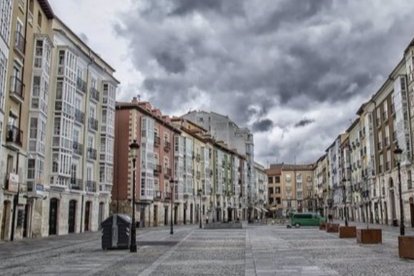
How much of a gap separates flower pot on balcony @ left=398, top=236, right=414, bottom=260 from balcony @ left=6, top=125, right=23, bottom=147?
22.2 m

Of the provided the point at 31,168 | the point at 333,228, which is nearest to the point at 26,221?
the point at 31,168

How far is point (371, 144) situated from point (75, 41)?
4082 centimetres

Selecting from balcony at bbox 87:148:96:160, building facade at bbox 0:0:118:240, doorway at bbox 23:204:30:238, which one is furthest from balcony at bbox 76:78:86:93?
doorway at bbox 23:204:30:238

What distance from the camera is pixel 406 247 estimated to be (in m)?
17.1

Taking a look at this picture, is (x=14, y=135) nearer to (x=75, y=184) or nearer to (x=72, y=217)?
(x=75, y=184)

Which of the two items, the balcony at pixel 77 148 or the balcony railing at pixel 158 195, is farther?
the balcony railing at pixel 158 195

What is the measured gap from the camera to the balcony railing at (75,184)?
135 ft

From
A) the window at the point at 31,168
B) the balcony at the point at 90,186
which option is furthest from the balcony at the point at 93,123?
the window at the point at 31,168

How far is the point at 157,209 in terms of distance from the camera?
61156 millimetres

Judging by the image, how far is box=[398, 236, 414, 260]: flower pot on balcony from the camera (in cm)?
1689

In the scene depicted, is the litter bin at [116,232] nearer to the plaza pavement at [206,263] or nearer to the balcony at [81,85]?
the plaza pavement at [206,263]

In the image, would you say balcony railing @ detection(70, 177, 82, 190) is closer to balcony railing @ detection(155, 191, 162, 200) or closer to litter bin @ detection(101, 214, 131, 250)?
balcony railing @ detection(155, 191, 162, 200)

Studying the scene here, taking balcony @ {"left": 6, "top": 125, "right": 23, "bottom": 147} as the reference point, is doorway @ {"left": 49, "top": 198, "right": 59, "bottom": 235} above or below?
below

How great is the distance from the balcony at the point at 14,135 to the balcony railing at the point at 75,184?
33.7ft
